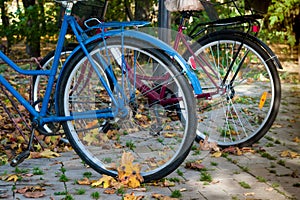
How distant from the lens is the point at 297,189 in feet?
11.8

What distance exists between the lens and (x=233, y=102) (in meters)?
4.95

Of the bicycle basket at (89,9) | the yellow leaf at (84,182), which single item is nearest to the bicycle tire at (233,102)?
the bicycle basket at (89,9)

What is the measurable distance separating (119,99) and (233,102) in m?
1.53

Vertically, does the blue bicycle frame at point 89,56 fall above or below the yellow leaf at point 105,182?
above

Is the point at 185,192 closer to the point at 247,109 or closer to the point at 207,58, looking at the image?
the point at 207,58

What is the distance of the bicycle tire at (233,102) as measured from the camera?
14.7 ft

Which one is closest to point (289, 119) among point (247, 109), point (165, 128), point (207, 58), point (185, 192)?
point (247, 109)

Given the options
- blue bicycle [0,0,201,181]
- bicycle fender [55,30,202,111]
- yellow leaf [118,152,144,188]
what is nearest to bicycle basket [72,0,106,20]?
blue bicycle [0,0,201,181]

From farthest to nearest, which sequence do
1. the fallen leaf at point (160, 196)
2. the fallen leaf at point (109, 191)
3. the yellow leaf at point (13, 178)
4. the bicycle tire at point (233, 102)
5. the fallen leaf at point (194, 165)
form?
the bicycle tire at point (233, 102)
the fallen leaf at point (194, 165)
the yellow leaf at point (13, 178)
the fallen leaf at point (109, 191)
the fallen leaf at point (160, 196)

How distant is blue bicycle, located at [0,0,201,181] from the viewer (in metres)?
3.53

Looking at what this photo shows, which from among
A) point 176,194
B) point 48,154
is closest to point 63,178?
point 48,154

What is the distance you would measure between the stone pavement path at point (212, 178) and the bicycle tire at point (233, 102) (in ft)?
0.70

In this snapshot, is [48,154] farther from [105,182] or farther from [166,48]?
[166,48]

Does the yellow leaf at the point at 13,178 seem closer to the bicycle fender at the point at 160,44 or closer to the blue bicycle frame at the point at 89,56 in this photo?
the blue bicycle frame at the point at 89,56
